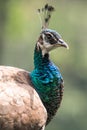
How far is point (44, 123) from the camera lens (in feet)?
25.9

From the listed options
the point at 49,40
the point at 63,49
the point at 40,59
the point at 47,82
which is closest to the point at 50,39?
the point at 49,40

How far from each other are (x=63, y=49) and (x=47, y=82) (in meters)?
17.5

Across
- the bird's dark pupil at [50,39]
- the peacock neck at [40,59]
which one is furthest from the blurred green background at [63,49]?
the bird's dark pupil at [50,39]

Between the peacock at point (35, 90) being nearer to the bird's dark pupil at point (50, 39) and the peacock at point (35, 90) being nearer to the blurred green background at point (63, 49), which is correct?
the bird's dark pupil at point (50, 39)

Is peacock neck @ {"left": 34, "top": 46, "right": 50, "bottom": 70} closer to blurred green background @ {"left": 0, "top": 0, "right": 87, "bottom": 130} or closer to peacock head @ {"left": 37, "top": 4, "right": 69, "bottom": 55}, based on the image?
peacock head @ {"left": 37, "top": 4, "right": 69, "bottom": 55}

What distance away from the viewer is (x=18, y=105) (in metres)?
Answer: 7.59

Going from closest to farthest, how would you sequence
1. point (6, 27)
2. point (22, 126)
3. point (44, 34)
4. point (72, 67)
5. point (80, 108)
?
point (22, 126)
point (44, 34)
point (80, 108)
point (6, 27)
point (72, 67)

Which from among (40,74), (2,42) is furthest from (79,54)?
(40,74)

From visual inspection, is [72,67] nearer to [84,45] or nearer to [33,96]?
[84,45]

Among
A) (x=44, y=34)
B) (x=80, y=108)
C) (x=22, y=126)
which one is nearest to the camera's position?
(x=22, y=126)

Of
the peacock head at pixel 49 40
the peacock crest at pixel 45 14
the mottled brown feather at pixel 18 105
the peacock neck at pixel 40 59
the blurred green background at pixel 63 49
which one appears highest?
the peacock crest at pixel 45 14

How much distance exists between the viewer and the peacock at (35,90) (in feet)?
24.8

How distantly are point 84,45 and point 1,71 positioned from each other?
61.8ft

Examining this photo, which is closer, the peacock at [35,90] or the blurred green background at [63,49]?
the peacock at [35,90]
